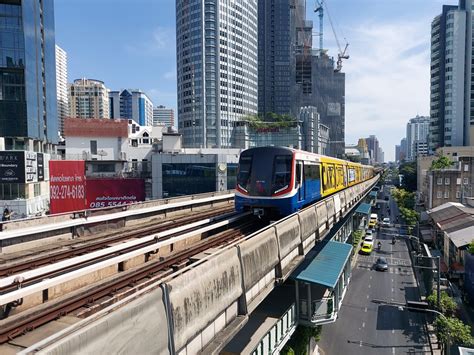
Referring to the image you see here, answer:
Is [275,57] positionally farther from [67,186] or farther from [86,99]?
[67,186]

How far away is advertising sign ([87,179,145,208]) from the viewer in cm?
4688

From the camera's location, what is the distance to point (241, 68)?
9706 cm

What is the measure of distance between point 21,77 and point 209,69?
49.6m

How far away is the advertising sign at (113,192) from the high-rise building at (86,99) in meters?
121

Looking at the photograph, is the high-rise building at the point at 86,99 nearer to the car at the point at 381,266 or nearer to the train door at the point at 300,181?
the car at the point at 381,266

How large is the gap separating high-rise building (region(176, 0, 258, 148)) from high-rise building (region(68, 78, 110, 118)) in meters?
76.9

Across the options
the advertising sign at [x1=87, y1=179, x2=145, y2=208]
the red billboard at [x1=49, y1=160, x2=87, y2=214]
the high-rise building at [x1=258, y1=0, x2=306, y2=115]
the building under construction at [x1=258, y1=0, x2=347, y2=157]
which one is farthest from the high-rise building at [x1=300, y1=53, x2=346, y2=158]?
the red billboard at [x1=49, y1=160, x2=87, y2=214]

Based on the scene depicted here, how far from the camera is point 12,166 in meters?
40.6

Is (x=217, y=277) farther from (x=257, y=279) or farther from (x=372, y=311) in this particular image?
(x=372, y=311)

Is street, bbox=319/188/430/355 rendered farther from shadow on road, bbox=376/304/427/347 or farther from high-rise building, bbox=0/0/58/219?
high-rise building, bbox=0/0/58/219

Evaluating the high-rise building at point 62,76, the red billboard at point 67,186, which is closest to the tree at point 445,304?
the red billboard at point 67,186

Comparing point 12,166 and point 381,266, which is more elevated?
point 12,166

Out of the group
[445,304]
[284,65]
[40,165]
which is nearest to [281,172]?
[445,304]

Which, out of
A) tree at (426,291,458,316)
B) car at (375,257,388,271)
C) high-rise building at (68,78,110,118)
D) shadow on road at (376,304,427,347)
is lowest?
shadow on road at (376,304,427,347)
